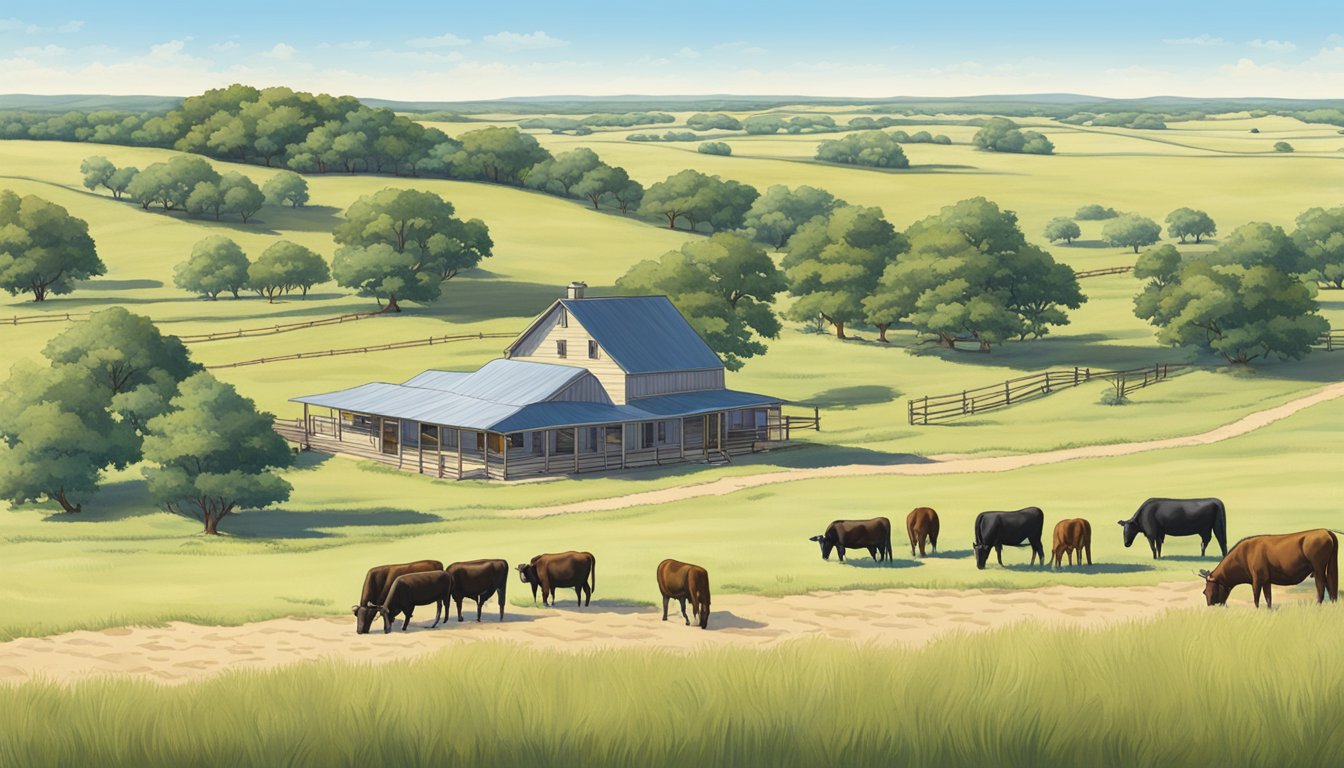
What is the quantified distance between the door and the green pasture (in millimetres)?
2726

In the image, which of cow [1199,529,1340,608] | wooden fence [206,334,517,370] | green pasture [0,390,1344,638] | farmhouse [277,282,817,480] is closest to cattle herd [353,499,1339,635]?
cow [1199,529,1340,608]

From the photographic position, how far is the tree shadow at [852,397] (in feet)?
282

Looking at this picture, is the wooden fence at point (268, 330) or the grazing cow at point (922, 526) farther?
the wooden fence at point (268, 330)

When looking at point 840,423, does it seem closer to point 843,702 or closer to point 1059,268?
point 1059,268

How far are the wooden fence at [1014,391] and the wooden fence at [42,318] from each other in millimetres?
61850

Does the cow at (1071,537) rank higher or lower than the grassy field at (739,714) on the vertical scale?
lower

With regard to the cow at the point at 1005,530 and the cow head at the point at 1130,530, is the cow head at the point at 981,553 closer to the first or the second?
the cow at the point at 1005,530

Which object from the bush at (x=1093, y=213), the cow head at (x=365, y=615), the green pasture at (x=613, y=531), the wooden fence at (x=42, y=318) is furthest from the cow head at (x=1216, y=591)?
the bush at (x=1093, y=213)

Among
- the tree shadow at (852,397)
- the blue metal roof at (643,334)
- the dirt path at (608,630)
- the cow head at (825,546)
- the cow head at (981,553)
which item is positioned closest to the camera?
the dirt path at (608,630)

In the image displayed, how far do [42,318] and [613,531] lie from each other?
80293 millimetres

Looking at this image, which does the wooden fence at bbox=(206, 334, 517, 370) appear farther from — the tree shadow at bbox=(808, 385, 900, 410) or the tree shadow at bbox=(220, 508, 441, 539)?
the tree shadow at bbox=(220, 508, 441, 539)

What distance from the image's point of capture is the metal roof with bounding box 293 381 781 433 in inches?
2633

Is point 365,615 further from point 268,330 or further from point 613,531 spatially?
point 268,330

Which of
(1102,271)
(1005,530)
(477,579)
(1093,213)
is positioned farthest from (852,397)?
(1093,213)
